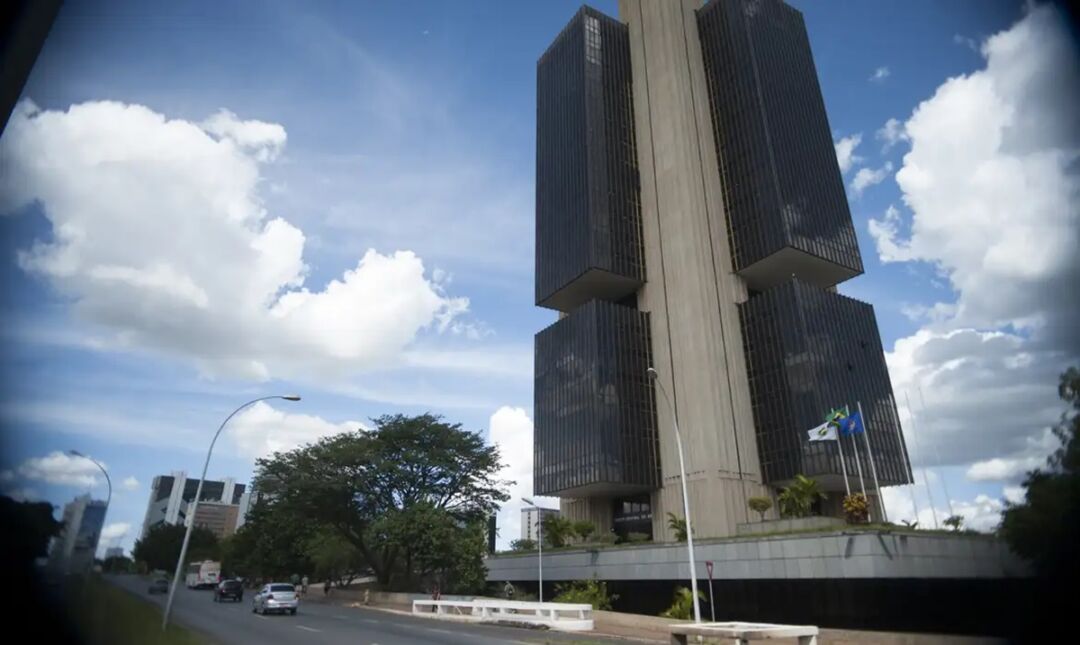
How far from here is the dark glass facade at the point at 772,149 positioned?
194ft

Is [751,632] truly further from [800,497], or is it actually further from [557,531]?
[557,531]

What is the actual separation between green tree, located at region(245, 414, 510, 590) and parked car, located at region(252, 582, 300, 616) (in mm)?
14479

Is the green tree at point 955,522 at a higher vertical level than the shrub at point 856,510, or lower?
lower

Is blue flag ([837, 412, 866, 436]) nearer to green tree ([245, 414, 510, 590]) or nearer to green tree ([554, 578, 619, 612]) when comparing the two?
green tree ([554, 578, 619, 612])

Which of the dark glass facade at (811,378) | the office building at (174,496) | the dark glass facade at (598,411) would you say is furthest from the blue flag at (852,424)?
the office building at (174,496)

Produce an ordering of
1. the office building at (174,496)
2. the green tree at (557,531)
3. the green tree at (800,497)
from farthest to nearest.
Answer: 1. the green tree at (557,531)
2. the green tree at (800,497)
3. the office building at (174,496)

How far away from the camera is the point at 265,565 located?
63531mm

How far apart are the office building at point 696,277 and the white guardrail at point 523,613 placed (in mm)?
21064

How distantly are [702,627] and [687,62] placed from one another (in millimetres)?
67433

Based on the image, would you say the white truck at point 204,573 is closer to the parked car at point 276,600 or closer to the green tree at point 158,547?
the parked car at point 276,600

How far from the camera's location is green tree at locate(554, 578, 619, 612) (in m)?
40.1

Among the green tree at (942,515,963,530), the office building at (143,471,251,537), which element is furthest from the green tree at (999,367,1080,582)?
the office building at (143,471,251,537)

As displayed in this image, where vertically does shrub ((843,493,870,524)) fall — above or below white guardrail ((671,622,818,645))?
above

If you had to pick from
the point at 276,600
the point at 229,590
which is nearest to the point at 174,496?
the point at 276,600
